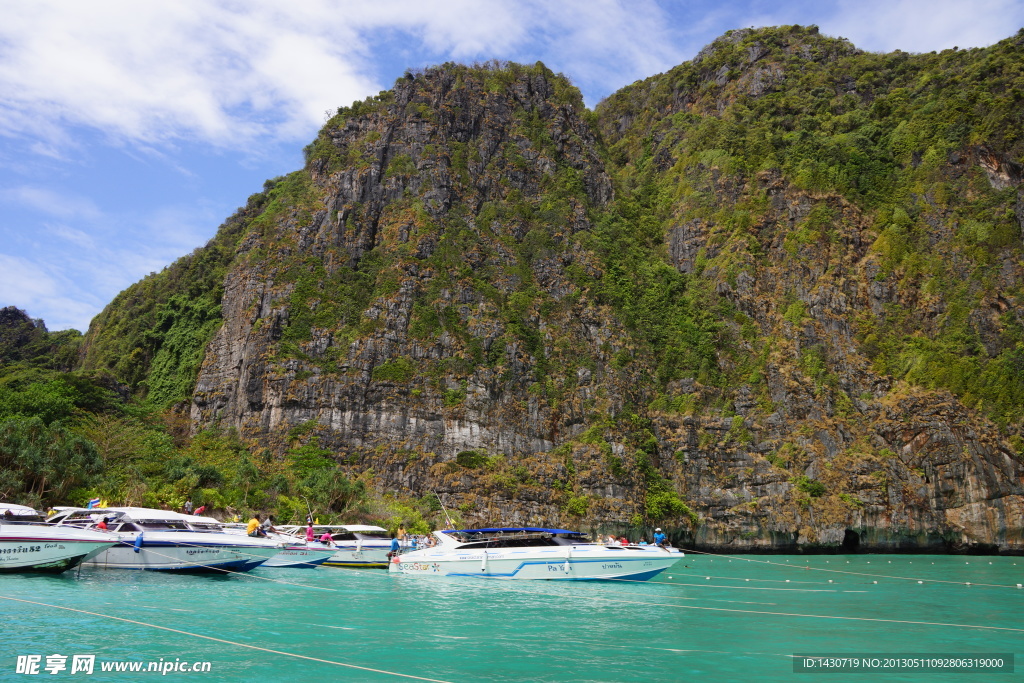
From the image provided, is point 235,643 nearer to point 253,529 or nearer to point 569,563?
point 569,563

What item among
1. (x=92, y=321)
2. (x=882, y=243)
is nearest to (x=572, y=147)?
(x=882, y=243)

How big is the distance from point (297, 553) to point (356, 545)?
14.6ft

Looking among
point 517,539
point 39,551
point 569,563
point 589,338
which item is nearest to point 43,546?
point 39,551

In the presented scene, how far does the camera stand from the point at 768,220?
104750 mm

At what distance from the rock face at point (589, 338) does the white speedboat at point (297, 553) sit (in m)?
30.8

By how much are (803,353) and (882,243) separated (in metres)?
22.1

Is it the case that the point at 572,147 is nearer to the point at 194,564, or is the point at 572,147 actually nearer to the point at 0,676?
the point at 194,564

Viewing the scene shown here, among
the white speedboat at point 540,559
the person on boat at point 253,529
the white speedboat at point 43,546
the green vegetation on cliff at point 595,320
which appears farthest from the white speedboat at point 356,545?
the white speedboat at point 43,546

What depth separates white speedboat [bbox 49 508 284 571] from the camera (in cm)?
3253

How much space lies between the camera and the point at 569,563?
39031 millimetres

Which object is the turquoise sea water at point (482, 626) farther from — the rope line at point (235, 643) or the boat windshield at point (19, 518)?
the boat windshield at point (19, 518)

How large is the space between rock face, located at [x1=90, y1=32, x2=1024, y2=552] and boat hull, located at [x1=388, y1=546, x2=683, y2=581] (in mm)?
35311

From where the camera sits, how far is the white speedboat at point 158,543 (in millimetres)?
32531

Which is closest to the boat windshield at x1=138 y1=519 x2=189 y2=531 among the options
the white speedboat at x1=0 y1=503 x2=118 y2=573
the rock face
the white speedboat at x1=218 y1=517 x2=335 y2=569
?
the white speedboat at x1=0 y1=503 x2=118 y2=573
